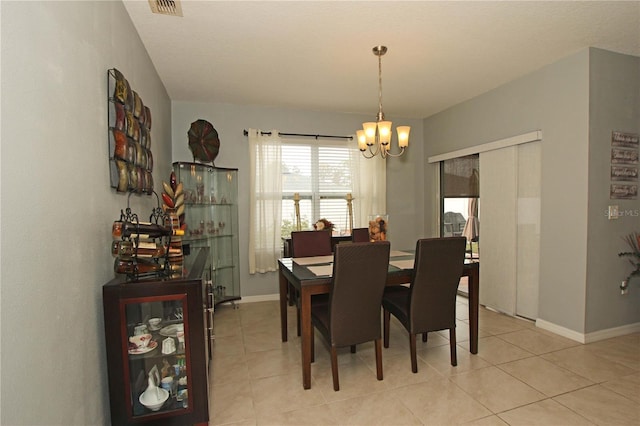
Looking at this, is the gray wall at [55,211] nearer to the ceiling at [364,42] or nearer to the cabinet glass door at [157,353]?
the cabinet glass door at [157,353]

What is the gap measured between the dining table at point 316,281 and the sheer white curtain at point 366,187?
4.86 feet

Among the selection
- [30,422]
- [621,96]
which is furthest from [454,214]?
[30,422]

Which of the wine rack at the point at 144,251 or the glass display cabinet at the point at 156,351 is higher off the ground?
the wine rack at the point at 144,251

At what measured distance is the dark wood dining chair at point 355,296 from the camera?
2.14m

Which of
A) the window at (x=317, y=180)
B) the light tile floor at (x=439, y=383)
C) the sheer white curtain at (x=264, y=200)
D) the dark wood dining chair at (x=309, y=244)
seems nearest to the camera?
the light tile floor at (x=439, y=383)

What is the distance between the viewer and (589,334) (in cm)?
293

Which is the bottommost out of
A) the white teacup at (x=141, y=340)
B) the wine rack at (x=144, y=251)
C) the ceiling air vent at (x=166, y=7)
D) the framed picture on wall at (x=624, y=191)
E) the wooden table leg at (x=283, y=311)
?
the wooden table leg at (x=283, y=311)

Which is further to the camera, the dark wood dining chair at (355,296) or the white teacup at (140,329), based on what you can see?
the dark wood dining chair at (355,296)

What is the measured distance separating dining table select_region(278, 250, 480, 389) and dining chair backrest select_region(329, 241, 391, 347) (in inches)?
6.2

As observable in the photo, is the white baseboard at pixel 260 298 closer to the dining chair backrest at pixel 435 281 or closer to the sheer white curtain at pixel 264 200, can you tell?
the sheer white curtain at pixel 264 200

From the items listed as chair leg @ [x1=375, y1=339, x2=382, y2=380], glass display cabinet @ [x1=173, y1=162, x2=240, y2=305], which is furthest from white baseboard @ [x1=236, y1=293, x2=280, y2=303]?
chair leg @ [x1=375, y1=339, x2=382, y2=380]

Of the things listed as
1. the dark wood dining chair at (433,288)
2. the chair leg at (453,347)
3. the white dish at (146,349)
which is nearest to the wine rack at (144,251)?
the white dish at (146,349)

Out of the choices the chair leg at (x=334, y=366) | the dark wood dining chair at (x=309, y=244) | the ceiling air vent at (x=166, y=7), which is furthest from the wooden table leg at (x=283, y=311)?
the ceiling air vent at (x=166, y=7)

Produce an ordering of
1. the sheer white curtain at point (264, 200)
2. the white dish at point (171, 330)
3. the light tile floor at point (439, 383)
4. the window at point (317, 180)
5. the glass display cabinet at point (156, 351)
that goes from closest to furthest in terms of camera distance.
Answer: the glass display cabinet at point (156, 351) < the white dish at point (171, 330) < the light tile floor at point (439, 383) < the sheer white curtain at point (264, 200) < the window at point (317, 180)
